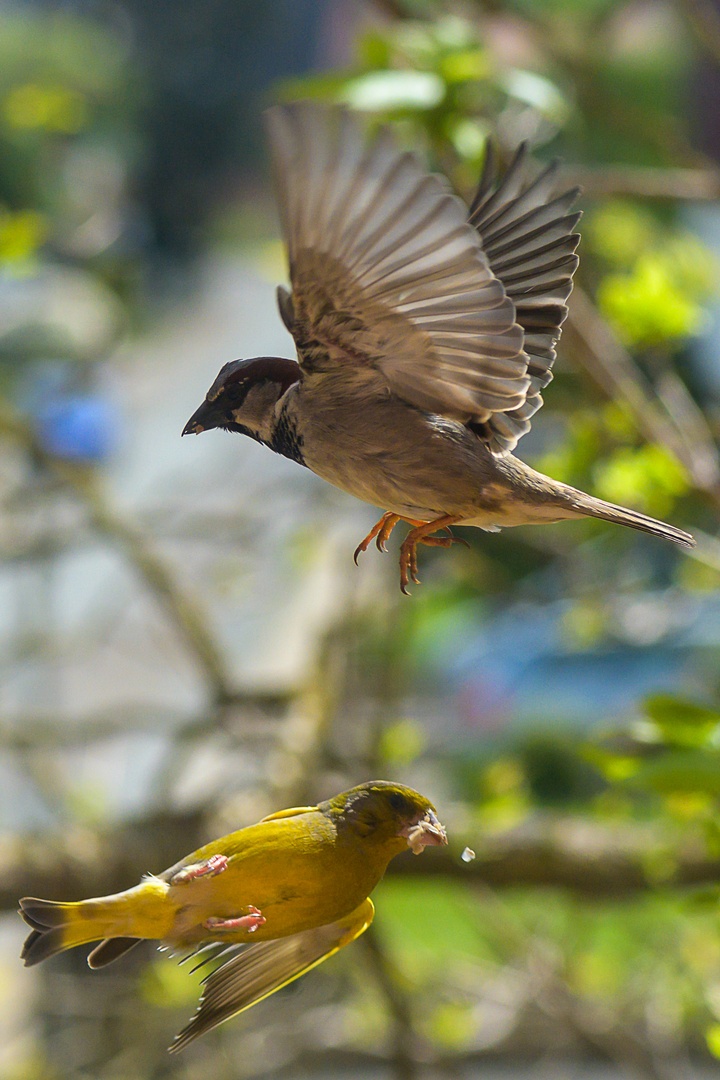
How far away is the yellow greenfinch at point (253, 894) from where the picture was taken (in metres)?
0.33

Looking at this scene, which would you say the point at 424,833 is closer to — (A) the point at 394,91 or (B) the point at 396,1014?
(A) the point at 394,91

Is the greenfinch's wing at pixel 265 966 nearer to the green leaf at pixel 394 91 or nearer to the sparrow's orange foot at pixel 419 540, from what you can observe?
the sparrow's orange foot at pixel 419 540

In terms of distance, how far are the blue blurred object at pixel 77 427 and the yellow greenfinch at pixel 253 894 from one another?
1.28 m

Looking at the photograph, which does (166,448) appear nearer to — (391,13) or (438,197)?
(391,13)

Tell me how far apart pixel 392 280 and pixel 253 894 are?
0.24 metres

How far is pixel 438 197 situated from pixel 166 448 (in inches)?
104

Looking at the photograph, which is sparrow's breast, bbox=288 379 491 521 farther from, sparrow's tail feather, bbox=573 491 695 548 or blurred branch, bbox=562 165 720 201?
blurred branch, bbox=562 165 720 201

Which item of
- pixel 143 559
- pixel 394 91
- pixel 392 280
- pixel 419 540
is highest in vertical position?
pixel 394 91

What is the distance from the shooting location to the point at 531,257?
0.46m

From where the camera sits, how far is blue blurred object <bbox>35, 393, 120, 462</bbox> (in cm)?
179

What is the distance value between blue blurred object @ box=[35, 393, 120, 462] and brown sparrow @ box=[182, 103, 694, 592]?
119cm

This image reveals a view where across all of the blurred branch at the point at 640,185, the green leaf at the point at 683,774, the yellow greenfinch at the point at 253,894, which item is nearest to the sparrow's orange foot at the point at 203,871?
the yellow greenfinch at the point at 253,894

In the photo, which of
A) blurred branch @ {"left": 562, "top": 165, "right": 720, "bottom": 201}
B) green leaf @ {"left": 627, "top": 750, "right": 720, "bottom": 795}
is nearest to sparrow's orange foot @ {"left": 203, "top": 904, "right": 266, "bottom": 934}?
green leaf @ {"left": 627, "top": 750, "right": 720, "bottom": 795}

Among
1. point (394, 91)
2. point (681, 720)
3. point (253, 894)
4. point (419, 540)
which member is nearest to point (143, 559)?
point (394, 91)
